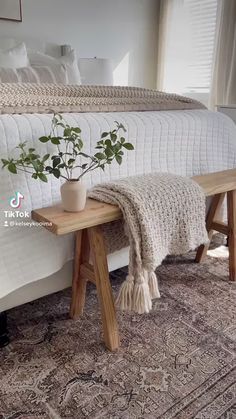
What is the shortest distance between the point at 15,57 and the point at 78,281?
1.87 m

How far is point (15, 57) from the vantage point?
2.50 m

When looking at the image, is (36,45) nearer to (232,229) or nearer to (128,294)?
(232,229)

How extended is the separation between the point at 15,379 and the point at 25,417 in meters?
0.16

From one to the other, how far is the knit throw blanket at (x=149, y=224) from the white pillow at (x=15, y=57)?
161cm

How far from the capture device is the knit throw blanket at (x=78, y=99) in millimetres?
1301

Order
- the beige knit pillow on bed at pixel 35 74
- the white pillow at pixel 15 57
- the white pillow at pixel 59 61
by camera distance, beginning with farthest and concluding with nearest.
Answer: the white pillow at pixel 59 61 < the white pillow at pixel 15 57 < the beige knit pillow on bed at pixel 35 74

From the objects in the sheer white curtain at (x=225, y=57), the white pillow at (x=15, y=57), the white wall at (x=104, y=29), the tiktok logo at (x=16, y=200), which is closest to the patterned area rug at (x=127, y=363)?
the tiktok logo at (x=16, y=200)

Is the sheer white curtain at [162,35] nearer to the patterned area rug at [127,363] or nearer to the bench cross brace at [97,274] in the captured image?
the patterned area rug at [127,363]

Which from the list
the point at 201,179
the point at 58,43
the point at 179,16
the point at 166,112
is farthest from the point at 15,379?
the point at 179,16

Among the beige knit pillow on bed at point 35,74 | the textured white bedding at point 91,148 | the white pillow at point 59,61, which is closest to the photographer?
the textured white bedding at point 91,148

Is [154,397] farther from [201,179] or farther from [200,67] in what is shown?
[200,67]

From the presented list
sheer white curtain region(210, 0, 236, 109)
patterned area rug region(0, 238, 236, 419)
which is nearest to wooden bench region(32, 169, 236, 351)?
patterned area rug region(0, 238, 236, 419)

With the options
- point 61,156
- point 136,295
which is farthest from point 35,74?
point 136,295

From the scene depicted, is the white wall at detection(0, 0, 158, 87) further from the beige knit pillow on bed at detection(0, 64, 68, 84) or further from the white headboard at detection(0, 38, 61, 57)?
the beige knit pillow on bed at detection(0, 64, 68, 84)
